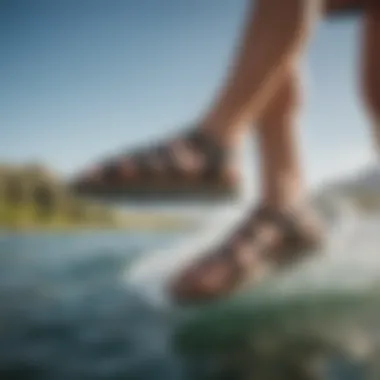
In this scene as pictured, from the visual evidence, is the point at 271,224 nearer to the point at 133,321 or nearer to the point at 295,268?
the point at 295,268

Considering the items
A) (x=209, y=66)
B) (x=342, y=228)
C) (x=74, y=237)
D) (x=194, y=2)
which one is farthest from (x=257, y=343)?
(x=194, y=2)

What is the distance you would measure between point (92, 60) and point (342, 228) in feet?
1.45

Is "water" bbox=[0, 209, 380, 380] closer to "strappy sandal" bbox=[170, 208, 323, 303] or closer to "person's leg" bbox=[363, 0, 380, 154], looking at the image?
"strappy sandal" bbox=[170, 208, 323, 303]

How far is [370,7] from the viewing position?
1.07m

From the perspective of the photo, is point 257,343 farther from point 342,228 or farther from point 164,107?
point 164,107

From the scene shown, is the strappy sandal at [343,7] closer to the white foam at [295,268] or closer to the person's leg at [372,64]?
the person's leg at [372,64]

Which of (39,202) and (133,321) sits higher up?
(39,202)

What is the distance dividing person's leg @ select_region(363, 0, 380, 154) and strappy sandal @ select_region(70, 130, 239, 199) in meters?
0.22

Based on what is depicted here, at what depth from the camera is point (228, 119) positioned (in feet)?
3.45

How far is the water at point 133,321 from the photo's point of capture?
105cm

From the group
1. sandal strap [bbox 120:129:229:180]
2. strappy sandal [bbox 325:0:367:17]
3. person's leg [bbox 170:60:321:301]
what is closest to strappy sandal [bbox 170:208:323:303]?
person's leg [bbox 170:60:321:301]

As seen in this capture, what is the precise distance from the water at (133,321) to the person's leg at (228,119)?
0.34ft

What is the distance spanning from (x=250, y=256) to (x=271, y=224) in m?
0.05

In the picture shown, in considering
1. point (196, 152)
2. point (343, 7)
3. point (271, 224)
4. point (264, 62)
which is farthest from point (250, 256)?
point (343, 7)
